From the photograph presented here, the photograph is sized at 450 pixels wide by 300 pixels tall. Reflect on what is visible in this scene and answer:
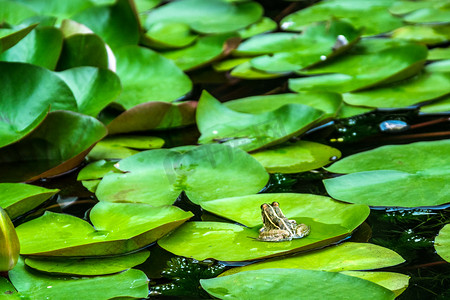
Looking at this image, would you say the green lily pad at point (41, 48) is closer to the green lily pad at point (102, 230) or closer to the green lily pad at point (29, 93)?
the green lily pad at point (29, 93)

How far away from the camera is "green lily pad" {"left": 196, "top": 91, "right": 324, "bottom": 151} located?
240 centimetres

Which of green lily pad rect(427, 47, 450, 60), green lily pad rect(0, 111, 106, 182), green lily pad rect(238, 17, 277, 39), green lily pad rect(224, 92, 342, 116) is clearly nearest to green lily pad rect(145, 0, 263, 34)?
green lily pad rect(238, 17, 277, 39)

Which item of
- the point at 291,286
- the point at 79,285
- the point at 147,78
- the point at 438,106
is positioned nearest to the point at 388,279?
the point at 291,286

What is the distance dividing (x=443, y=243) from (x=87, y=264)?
99 cm

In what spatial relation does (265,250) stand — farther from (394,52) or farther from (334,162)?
(394,52)

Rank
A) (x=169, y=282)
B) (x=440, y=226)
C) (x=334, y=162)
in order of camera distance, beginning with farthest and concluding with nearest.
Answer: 1. (x=334, y=162)
2. (x=440, y=226)
3. (x=169, y=282)

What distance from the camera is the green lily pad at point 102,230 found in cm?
176

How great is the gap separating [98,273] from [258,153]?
2.96 feet

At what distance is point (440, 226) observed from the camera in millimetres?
1785

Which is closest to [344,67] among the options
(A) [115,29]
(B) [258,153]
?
(B) [258,153]

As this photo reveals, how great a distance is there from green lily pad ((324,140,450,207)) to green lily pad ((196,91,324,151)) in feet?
0.95

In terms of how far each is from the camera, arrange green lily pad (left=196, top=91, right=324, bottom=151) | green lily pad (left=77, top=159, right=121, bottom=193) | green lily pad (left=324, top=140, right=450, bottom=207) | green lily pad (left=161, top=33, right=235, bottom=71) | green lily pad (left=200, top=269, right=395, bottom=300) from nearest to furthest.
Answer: green lily pad (left=200, top=269, right=395, bottom=300) → green lily pad (left=324, top=140, right=450, bottom=207) → green lily pad (left=77, top=159, right=121, bottom=193) → green lily pad (left=196, top=91, right=324, bottom=151) → green lily pad (left=161, top=33, right=235, bottom=71)

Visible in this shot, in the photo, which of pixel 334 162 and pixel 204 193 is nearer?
pixel 204 193

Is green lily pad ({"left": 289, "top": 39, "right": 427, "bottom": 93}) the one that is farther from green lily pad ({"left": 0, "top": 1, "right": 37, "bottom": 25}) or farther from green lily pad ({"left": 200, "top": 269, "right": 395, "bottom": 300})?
green lily pad ({"left": 0, "top": 1, "right": 37, "bottom": 25})
